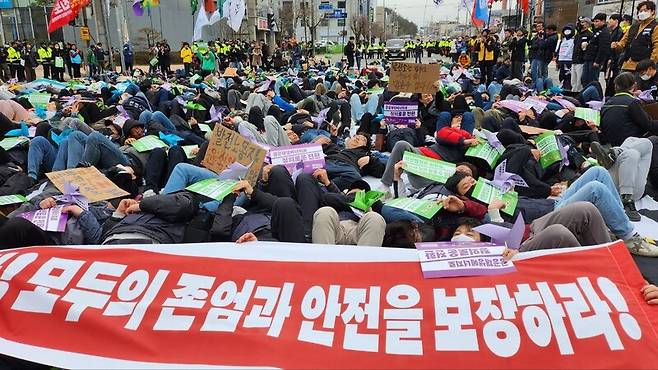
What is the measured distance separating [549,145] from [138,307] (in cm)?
466

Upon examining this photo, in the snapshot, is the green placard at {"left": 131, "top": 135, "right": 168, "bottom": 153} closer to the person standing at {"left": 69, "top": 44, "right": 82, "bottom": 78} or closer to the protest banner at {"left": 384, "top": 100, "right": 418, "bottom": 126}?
the protest banner at {"left": 384, "top": 100, "right": 418, "bottom": 126}

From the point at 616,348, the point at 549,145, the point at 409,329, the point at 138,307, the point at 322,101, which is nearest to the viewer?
the point at 616,348

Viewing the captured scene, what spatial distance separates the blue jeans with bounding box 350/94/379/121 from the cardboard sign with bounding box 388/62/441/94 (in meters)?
1.96

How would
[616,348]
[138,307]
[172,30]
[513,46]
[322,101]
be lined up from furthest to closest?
1. [172,30]
2. [513,46]
3. [322,101]
4. [138,307]
5. [616,348]

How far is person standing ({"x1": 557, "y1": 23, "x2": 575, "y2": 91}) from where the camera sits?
12984 mm

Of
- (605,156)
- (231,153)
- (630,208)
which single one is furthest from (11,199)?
(630,208)

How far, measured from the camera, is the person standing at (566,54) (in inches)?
511

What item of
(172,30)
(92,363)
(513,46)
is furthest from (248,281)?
(172,30)

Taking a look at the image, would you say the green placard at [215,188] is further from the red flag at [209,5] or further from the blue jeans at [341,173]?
the red flag at [209,5]

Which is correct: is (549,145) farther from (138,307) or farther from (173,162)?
(138,307)

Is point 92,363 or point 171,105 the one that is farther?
point 171,105

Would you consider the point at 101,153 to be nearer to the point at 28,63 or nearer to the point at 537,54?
the point at 537,54

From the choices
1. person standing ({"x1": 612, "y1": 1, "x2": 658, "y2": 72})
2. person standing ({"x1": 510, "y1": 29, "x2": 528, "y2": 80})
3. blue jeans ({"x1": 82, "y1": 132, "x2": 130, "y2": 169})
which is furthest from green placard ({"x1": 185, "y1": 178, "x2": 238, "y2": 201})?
person standing ({"x1": 510, "y1": 29, "x2": 528, "y2": 80})

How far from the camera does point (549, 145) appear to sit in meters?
5.61
